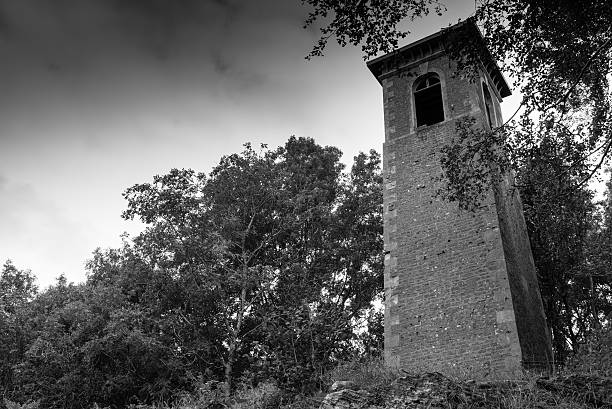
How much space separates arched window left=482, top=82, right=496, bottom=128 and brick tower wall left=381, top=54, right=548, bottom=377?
1.26 m

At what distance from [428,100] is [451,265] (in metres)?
7.48

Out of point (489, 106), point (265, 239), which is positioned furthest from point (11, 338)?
point (489, 106)

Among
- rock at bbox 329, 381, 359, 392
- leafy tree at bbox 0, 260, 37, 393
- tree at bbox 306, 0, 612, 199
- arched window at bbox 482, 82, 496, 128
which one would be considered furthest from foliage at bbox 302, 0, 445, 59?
leafy tree at bbox 0, 260, 37, 393

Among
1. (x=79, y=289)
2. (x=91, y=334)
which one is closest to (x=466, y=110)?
(x=91, y=334)

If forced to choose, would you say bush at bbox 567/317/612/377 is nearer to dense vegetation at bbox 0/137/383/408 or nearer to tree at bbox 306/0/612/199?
tree at bbox 306/0/612/199

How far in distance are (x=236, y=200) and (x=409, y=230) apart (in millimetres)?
9435

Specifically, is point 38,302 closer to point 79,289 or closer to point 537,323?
point 79,289

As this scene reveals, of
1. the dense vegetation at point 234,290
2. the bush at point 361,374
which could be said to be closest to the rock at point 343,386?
the bush at point 361,374

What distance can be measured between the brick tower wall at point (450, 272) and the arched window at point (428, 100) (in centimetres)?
141

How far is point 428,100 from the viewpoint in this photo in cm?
1914

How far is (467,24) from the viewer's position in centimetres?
937

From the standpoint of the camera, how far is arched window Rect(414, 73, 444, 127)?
18.5 m

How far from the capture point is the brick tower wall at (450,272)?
12.4 metres

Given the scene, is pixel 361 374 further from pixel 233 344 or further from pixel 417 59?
pixel 417 59
